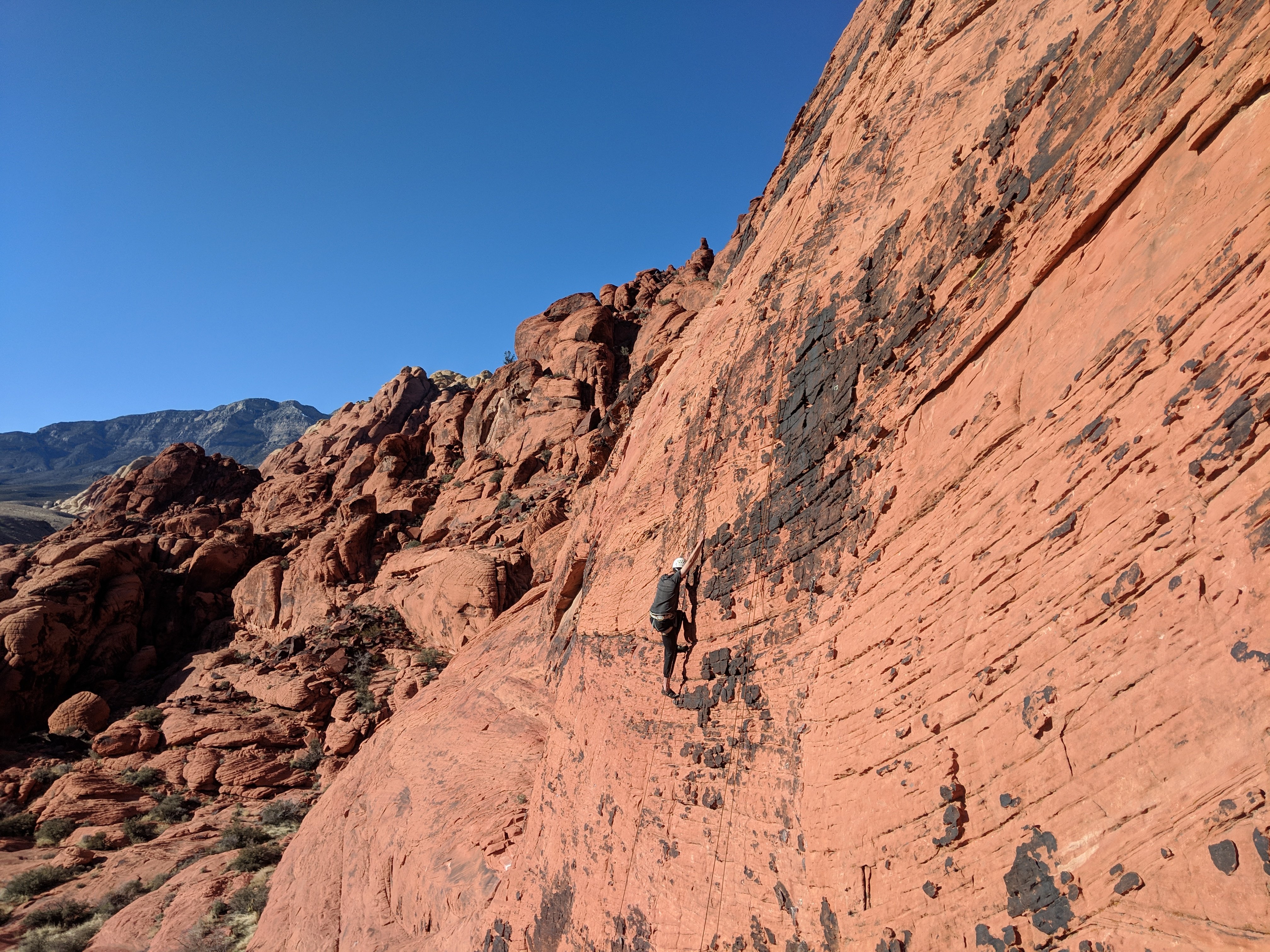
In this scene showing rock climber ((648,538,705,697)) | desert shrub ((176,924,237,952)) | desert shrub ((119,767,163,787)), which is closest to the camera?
rock climber ((648,538,705,697))

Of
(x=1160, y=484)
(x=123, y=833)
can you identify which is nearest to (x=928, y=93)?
(x=1160, y=484)

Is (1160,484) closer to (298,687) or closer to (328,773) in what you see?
(328,773)

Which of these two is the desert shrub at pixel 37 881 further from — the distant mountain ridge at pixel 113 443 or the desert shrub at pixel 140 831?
the distant mountain ridge at pixel 113 443

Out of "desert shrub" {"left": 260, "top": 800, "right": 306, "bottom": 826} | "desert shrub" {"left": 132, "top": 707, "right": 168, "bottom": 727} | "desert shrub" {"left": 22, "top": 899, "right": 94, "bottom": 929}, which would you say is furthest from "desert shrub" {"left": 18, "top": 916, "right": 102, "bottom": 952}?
"desert shrub" {"left": 132, "top": 707, "right": 168, "bottom": 727}

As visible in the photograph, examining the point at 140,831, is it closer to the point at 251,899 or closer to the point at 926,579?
the point at 251,899

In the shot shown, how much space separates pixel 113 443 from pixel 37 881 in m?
227

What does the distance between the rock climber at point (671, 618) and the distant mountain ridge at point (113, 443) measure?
170606mm

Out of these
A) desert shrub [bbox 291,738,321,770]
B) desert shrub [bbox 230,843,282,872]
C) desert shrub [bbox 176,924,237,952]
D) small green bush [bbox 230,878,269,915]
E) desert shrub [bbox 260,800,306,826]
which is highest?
desert shrub [bbox 291,738,321,770]

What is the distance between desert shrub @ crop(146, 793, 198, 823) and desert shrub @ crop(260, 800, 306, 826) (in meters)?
2.78

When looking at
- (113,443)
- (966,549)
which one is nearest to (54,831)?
(966,549)

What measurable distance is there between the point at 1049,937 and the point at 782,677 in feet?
7.86

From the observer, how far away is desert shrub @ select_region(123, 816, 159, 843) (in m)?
18.9

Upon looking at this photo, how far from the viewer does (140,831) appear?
19.1m

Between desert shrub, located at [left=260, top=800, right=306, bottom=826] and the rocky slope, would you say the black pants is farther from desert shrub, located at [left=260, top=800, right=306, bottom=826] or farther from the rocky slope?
desert shrub, located at [left=260, top=800, right=306, bottom=826]
